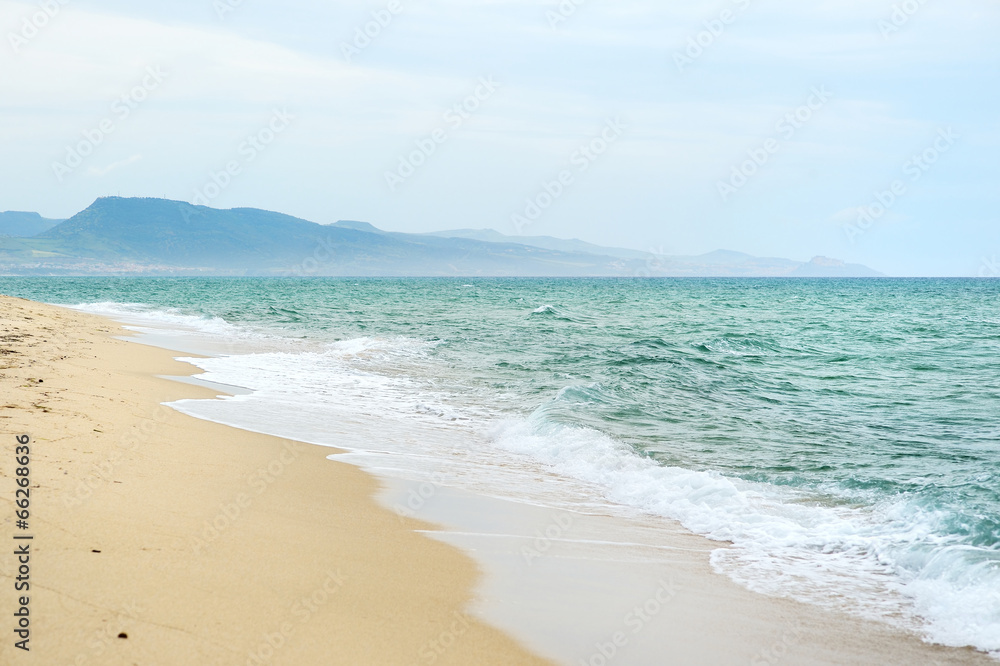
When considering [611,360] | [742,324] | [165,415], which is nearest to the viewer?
[165,415]

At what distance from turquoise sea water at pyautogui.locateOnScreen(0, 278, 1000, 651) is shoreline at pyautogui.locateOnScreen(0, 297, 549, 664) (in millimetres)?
2186

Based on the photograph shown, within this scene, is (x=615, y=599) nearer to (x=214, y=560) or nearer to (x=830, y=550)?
(x=830, y=550)

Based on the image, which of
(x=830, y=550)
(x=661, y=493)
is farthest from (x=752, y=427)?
(x=830, y=550)

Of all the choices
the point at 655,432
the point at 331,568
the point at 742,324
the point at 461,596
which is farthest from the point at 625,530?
the point at 742,324

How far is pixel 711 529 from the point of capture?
6293 mm

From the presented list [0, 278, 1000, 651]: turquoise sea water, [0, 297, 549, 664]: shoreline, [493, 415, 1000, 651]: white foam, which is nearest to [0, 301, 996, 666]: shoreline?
[0, 297, 549, 664]: shoreline

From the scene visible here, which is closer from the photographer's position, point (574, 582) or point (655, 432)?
point (574, 582)

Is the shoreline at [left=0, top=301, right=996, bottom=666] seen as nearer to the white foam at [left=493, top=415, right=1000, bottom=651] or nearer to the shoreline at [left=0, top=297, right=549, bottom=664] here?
the shoreline at [left=0, top=297, right=549, bottom=664]

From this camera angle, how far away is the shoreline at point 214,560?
353cm

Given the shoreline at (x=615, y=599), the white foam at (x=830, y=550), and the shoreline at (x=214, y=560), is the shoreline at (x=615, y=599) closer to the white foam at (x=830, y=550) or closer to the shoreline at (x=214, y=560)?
the shoreline at (x=214, y=560)

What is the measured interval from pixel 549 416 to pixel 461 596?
6.19m

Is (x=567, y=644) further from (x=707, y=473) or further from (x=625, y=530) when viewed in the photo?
(x=707, y=473)

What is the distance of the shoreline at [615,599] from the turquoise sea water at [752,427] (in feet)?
1.13

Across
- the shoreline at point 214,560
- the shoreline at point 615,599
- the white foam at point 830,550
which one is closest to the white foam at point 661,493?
the white foam at point 830,550
